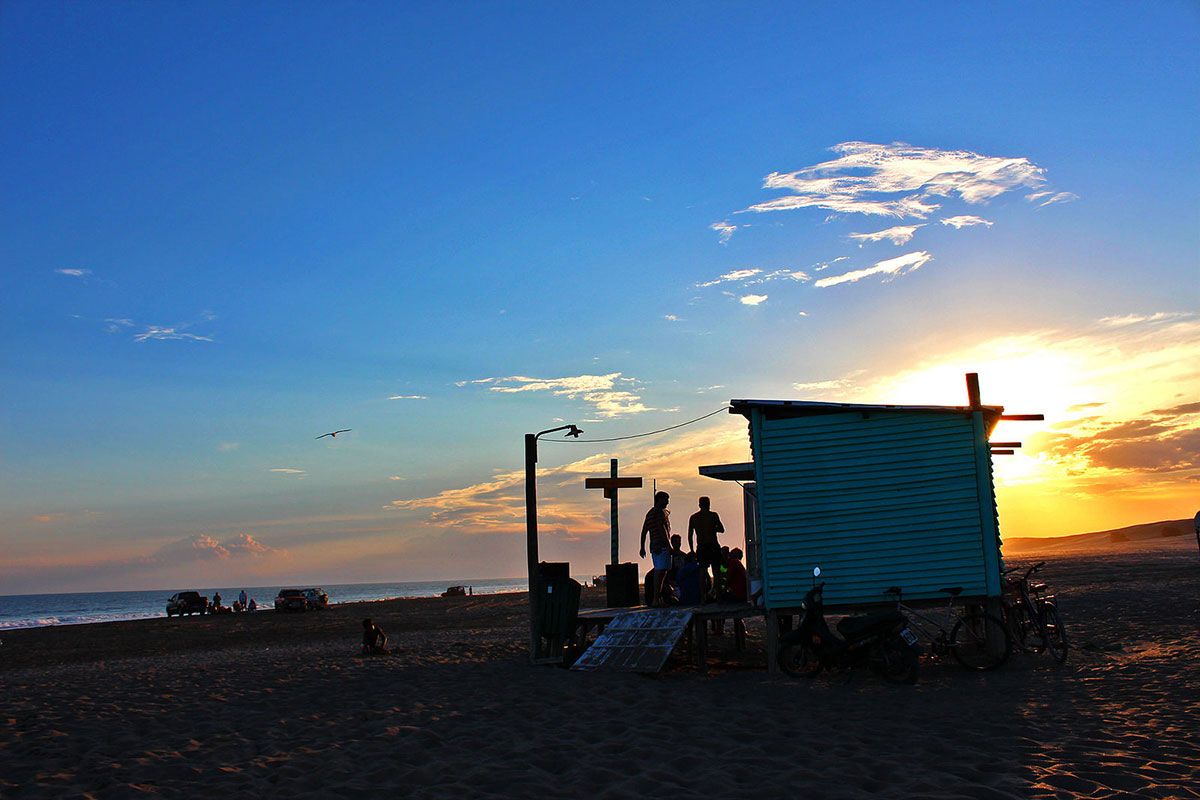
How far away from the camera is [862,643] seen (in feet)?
41.5

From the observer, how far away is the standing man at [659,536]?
1689 centimetres

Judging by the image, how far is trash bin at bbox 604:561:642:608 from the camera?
19344 mm

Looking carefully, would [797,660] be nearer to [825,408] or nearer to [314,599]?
[825,408]

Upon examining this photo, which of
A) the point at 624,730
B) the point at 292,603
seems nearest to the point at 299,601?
the point at 292,603

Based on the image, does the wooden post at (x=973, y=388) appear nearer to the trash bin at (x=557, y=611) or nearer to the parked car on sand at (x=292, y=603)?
the trash bin at (x=557, y=611)

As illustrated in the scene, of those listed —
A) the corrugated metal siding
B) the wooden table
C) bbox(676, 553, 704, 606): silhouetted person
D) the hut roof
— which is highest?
the hut roof

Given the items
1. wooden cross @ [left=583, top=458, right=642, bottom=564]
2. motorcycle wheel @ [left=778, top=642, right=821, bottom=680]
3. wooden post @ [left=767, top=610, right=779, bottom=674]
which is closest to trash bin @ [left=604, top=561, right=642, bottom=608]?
wooden cross @ [left=583, top=458, right=642, bottom=564]

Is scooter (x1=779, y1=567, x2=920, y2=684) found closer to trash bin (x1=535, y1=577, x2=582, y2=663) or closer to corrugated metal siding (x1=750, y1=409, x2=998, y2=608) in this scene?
corrugated metal siding (x1=750, y1=409, x2=998, y2=608)

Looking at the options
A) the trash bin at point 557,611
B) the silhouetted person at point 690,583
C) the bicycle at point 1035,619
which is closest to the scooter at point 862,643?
the bicycle at point 1035,619

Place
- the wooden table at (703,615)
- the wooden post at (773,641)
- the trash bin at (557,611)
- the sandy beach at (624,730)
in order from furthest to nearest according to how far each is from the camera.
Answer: the trash bin at (557,611), the wooden table at (703,615), the wooden post at (773,641), the sandy beach at (624,730)

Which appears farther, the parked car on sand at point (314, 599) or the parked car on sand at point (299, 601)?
the parked car on sand at point (314, 599)

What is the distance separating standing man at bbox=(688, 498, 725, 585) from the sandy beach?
1933 mm

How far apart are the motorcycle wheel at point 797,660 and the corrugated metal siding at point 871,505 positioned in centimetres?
74

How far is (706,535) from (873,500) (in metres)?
3.87
